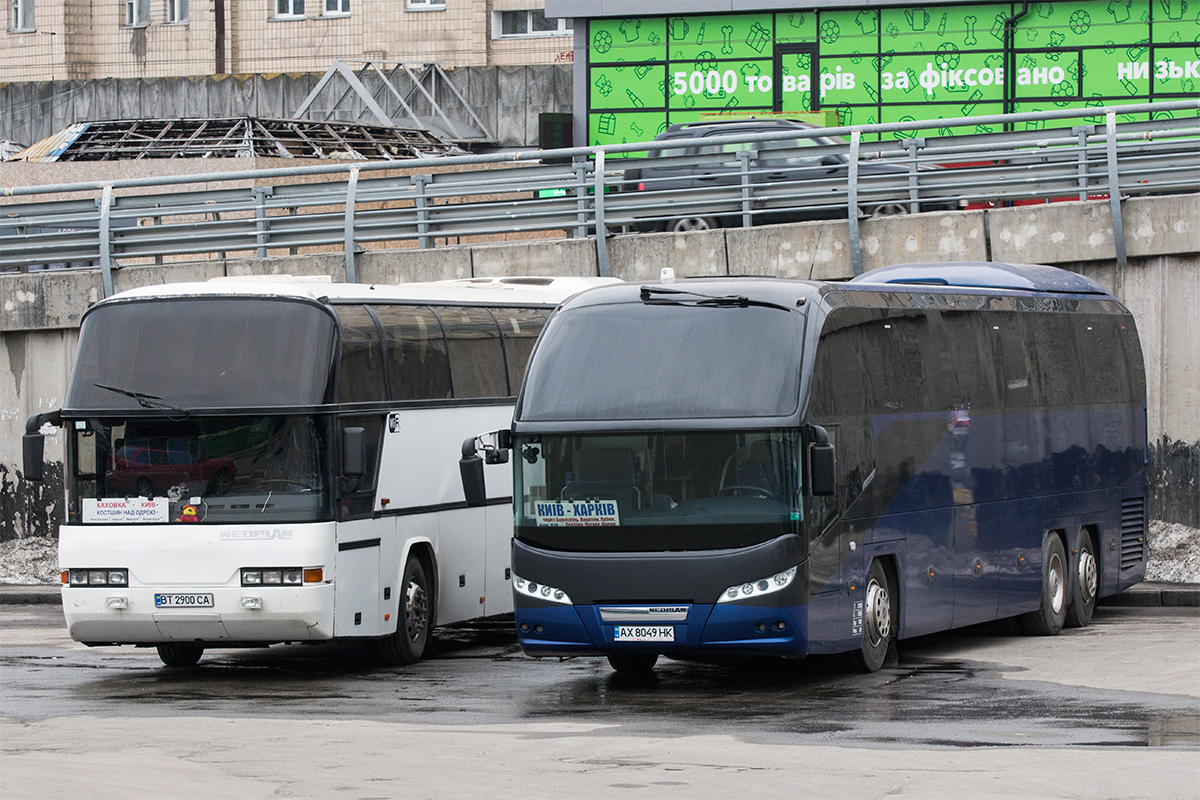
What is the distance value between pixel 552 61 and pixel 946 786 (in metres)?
45.5

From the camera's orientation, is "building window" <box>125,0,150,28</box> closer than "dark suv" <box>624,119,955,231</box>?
No

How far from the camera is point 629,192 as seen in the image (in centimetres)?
2356

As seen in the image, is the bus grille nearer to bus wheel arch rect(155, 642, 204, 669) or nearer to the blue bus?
the blue bus

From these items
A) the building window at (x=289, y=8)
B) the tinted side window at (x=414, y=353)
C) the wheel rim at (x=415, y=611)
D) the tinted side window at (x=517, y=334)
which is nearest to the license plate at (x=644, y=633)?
the wheel rim at (x=415, y=611)

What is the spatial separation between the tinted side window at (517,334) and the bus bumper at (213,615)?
13.2 ft

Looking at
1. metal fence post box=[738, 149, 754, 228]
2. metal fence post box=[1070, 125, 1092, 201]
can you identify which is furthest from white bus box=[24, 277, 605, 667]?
metal fence post box=[1070, 125, 1092, 201]

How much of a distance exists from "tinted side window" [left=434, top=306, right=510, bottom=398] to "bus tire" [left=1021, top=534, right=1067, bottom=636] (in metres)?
5.13

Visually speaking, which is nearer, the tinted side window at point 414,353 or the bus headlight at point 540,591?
the bus headlight at point 540,591

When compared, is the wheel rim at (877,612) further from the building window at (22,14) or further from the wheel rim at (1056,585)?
the building window at (22,14)

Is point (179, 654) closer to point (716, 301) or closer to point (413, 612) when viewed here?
point (413, 612)

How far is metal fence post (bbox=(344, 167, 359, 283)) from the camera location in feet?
78.4

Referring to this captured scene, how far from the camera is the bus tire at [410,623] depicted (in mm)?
15641

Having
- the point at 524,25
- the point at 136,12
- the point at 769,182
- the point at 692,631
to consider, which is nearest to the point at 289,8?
the point at 136,12

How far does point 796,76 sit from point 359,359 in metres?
24.8
